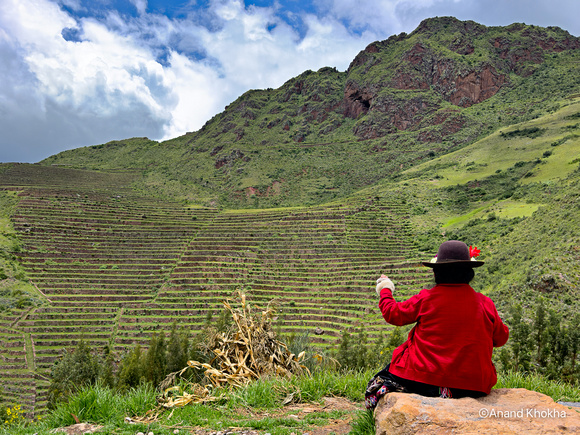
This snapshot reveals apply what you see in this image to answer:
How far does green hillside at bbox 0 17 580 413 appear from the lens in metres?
25.9

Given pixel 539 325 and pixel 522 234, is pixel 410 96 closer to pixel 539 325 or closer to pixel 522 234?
pixel 522 234

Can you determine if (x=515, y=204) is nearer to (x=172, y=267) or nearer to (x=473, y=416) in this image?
(x=172, y=267)

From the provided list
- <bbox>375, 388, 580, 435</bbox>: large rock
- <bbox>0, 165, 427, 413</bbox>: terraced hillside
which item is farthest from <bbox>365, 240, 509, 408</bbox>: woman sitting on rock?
<bbox>0, 165, 427, 413</bbox>: terraced hillside

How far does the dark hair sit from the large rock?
88cm

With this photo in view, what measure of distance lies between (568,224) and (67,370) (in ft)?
99.2

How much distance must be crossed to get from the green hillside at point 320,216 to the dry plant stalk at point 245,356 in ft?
49.1

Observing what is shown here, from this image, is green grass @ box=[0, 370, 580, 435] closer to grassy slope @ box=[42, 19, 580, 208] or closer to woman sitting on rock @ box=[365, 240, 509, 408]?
woman sitting on rock @ box=[365, 240, 509, 408]

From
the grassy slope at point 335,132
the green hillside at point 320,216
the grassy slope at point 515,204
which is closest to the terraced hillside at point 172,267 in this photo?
the green hillside at point 320,216

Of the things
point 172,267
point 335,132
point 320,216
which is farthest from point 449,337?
point 335,132

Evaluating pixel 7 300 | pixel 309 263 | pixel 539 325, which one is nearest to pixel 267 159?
pixel 309 263

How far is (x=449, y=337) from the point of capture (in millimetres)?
2672

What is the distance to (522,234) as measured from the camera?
26125mm

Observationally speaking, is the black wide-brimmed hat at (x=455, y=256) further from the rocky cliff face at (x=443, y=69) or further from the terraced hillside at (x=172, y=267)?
the rocky cliff face at (x=443, y=69)

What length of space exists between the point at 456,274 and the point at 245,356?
9.84ft
